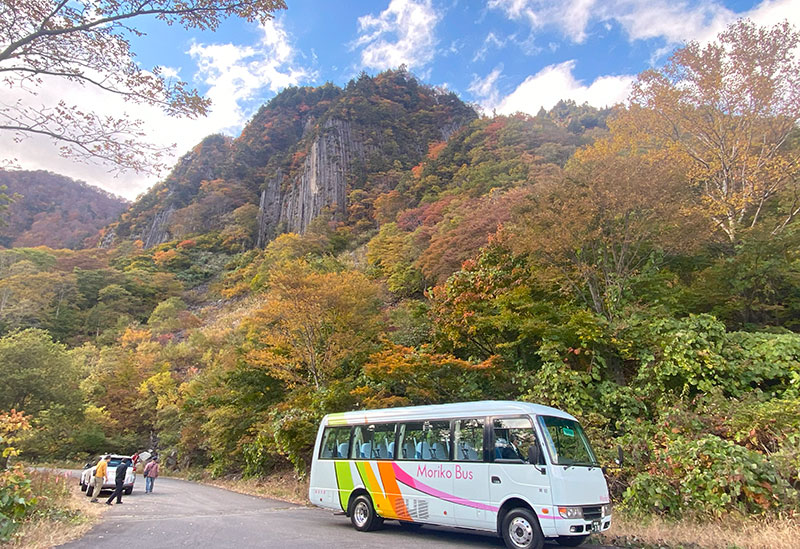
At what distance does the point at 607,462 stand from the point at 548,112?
80301 millimetres

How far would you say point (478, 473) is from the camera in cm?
716

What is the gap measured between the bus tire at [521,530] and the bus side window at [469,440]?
0.96m

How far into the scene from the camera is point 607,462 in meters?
9.34

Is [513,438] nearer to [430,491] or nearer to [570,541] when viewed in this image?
[570,541]

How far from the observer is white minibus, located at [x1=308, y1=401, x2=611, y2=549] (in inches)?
249

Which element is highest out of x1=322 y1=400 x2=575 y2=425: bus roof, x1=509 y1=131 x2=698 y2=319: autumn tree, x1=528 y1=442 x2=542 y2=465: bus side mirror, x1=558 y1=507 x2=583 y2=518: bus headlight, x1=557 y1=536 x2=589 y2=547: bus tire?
x1=509 y1=131 x2=698 y2=319: autumn tree

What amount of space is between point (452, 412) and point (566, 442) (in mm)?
1968

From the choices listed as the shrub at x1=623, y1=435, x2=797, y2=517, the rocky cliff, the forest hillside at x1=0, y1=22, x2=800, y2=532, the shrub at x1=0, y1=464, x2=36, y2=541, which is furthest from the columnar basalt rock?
the shrub at x1=623, y1=435, x2=797, y2=517

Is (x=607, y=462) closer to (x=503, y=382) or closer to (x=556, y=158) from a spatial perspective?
(x=503, y=382)

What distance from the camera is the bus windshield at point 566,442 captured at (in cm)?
661

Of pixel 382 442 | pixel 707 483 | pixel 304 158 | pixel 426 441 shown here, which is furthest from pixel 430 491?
pixel 304 158

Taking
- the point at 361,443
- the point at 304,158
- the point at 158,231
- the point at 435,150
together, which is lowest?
the point at 361,443

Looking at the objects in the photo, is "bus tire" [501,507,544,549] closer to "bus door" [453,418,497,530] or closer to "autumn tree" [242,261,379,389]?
"bus door" [453,418,497,530]

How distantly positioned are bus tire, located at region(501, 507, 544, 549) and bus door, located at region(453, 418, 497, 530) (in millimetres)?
278
